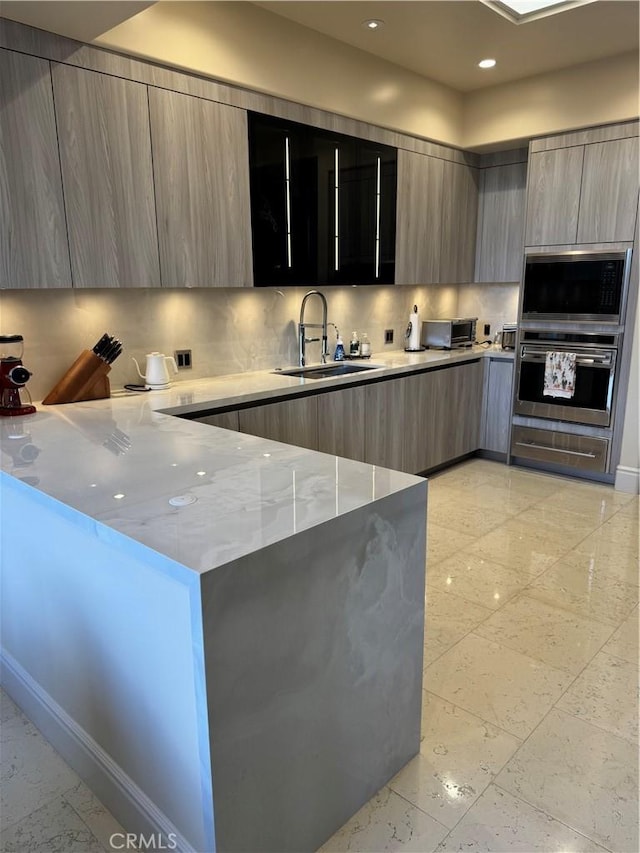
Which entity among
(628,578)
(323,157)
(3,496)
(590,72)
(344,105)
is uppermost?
(590,72)

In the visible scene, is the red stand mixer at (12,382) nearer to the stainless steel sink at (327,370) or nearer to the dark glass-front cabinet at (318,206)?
the dark glass-front cabinet at (318,206)

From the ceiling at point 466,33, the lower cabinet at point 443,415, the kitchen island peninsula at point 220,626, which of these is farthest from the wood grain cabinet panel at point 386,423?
the ceiling at point 466,33

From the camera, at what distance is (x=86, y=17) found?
2258 millimetres

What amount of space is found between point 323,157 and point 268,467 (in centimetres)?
257

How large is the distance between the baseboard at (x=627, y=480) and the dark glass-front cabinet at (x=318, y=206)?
87.1 inches

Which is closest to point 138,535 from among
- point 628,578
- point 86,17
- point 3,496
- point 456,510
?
point 3,496

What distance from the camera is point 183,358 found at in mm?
3426

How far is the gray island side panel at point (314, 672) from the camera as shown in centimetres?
126

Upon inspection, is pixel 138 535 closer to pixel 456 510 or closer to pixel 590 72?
pixel 456 510

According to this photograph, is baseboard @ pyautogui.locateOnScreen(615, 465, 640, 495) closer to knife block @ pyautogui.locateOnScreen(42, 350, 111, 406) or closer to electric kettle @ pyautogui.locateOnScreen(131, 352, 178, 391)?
electric kettle @ pyautogui.locateOnScreen(131, 352, 178, 391)

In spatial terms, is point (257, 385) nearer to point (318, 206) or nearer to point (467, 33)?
point (318, 206)

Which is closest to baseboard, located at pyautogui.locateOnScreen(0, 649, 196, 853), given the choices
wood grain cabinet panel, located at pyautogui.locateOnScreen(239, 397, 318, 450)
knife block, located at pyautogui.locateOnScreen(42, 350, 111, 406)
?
knife block, located at pyautogui.locateOnScreen(42, 350, 111, 406)

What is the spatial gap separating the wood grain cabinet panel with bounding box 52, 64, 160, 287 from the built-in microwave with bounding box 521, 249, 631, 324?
116 inches

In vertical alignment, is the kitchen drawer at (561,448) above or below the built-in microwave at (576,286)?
below
